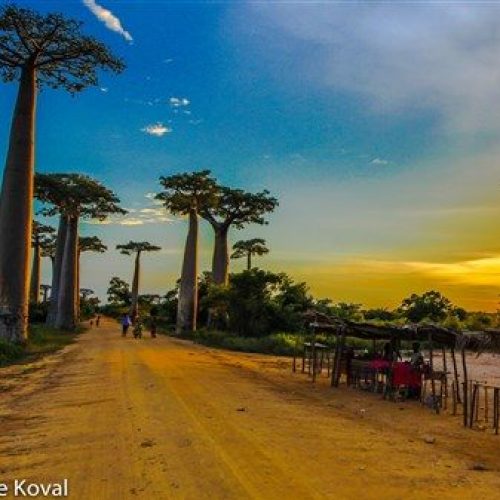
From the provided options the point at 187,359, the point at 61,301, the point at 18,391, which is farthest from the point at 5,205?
the point at 61,301

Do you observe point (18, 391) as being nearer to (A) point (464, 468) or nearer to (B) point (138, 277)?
(A) point (464, 468)

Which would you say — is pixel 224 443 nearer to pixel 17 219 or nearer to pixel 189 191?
pixel 17 219

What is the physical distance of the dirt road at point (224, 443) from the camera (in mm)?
5379

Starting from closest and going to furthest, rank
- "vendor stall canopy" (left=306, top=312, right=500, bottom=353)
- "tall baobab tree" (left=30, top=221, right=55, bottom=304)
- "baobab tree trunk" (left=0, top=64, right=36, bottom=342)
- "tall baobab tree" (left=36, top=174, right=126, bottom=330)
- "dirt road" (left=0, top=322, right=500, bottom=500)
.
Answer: "dirt road" (left=0, top=322, right=500, bottom=500), "vendor stall canopy" (left=306, top=312, right=500, bottom=353), "baobab tree trunk" (left=0, top=64, right=36, bottom=342), "tall baobab tree" (left=36, top=174, right=126, bottom=330), "tall baobab tree" (left=30, top=221, right=55, bottom=304)

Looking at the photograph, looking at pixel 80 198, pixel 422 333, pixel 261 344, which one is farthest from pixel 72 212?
pixel 422 333

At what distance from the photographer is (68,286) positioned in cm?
3788

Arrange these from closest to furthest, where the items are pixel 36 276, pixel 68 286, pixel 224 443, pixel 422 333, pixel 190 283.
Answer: pixel 224 443 < pixel 422 333 < pixel 68 286 < pixel 190 283 < pixel 36 276

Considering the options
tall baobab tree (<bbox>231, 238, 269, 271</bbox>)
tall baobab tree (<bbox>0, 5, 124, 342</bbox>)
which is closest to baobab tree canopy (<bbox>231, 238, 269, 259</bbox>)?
tall baobab tree (<bbox>231, 238, 269, 271</bbox>)

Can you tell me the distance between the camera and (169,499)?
4.87 metres

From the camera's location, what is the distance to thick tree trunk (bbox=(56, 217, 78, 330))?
3766cm

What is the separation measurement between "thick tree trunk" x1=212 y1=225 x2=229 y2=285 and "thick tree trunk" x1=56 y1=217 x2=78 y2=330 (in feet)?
30.2

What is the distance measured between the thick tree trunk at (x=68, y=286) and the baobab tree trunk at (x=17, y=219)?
60.6ft

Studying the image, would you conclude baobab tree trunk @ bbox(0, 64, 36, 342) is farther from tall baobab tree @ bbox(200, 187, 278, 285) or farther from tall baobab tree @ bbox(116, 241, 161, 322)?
tall baobab tree @ bbox(116, 241, 161, 322)

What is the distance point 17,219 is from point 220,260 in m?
23.6
